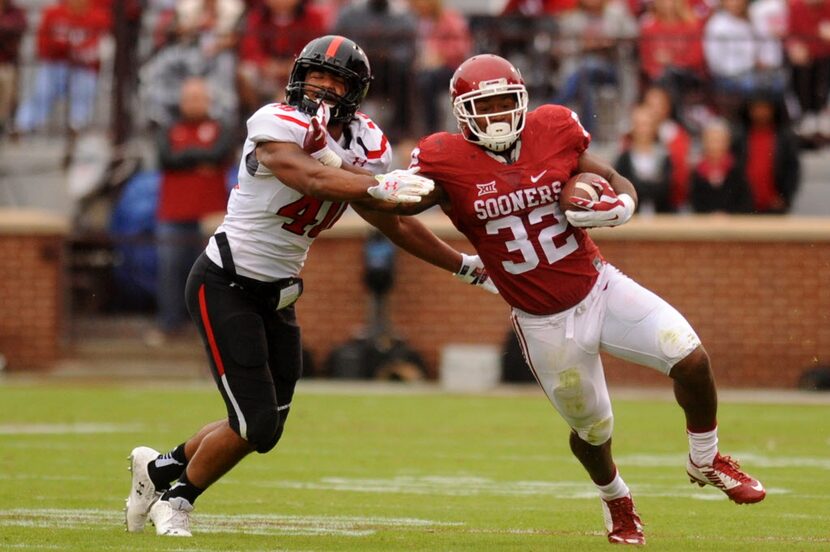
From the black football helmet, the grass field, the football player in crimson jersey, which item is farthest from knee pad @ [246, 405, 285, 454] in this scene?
the black football helmet

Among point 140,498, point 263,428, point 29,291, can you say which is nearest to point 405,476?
point 140,498

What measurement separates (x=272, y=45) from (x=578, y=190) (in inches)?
376

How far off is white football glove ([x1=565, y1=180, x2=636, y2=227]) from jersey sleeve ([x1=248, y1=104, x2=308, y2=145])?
1.06m

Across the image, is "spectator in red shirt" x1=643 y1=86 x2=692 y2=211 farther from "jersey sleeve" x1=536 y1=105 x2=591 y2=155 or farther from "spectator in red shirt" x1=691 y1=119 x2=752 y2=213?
"jersey sleeve" x1=536 y1=105 x2=591 y2=155

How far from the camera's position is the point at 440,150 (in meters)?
6.38

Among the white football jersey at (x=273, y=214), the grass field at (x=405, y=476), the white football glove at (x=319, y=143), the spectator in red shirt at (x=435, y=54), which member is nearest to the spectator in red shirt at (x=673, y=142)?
the spectator in red shirt at (x=435, y=54)

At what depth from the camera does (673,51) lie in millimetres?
14969

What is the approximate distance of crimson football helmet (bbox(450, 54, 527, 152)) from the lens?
6.27 m

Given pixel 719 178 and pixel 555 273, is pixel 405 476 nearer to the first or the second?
pixel 555 273

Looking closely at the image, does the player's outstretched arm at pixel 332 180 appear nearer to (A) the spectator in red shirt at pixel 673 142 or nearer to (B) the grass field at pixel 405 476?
(B) the grass field at pixel 405 476

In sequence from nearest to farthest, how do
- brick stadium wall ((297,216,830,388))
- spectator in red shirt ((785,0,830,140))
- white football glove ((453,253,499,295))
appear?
white football glove ((453,253,499,295))
brick stadium wall ((297,216,830,388))
spectator in red shirt ((785,0,830,140))

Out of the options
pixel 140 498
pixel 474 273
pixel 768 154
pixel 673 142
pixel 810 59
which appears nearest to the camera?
pixel 140 498

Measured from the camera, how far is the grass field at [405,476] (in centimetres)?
640

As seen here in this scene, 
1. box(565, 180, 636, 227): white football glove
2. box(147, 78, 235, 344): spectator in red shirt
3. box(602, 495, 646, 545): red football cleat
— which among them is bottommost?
box(147, 78, 235, 344): spectator in red shirt
